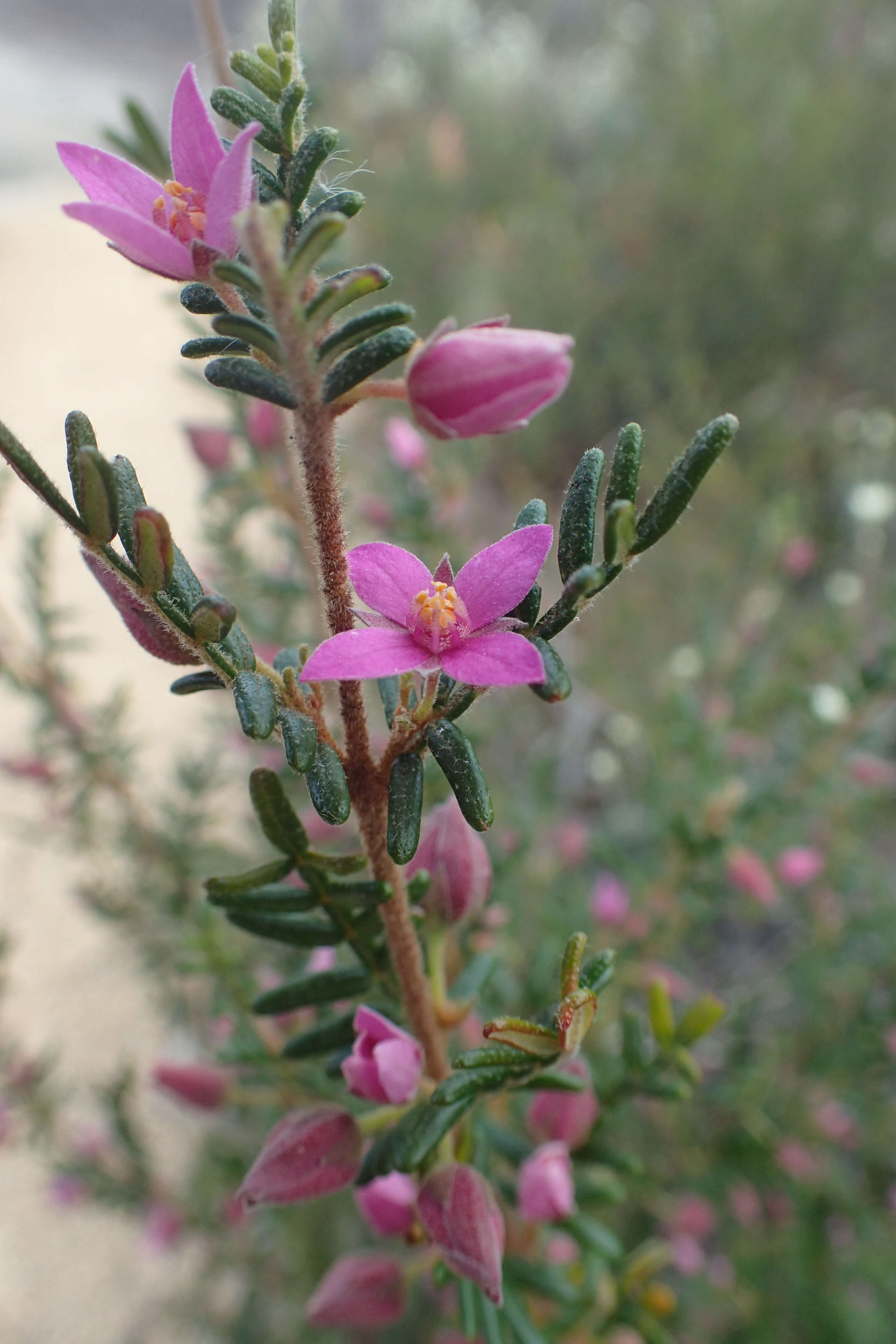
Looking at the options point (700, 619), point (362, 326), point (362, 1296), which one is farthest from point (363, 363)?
point (700, 619)

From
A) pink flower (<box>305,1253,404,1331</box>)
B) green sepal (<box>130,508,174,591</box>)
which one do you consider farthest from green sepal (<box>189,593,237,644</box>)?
pink flower (<box>305,1253,404,1331</box>)

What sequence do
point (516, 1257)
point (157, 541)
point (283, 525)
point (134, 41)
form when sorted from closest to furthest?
point (157, 541), point (516, 1257), point (283, 525), point (134, 41)

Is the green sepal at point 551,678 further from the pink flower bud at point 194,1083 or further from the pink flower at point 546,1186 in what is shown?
the pink flower bud at point 194,1083

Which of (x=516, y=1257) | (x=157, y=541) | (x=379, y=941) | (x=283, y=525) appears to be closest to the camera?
(x=157, y=541)

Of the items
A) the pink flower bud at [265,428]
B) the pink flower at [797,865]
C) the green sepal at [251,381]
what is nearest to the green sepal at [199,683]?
the green sepal at [251,381]

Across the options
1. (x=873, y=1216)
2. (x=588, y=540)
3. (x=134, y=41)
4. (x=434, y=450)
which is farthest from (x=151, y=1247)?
(x=134, y=41)

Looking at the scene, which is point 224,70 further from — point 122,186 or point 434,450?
point 434,450

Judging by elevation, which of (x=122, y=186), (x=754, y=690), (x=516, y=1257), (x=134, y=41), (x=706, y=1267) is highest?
(x=134, y=41)
